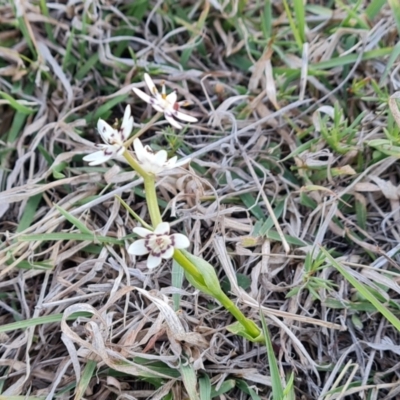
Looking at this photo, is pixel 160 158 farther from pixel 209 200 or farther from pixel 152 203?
pixel 209 200

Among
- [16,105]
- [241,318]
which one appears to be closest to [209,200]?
[241,318]

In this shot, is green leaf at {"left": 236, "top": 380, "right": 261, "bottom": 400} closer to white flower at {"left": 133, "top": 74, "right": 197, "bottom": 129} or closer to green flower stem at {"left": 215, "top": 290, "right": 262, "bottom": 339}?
green flower stem at {"left": 215, "top": 290, "right": 262, "bottom": 339}

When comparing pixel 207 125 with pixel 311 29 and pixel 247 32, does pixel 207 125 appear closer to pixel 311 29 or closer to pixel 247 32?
pixel 247 32

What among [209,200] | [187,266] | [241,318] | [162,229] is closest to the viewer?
[162,229]

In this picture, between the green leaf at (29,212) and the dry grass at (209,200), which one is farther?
the green leaf at (29,212)

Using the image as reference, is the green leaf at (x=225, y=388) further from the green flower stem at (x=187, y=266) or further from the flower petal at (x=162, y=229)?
the flower petal at (x=162, y=229)

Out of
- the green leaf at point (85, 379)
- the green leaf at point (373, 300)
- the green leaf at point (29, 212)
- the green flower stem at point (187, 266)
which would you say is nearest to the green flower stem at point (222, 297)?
the green flower stem at point (187, 266)

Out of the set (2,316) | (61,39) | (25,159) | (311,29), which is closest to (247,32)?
(311,29)
